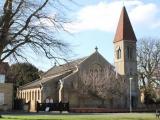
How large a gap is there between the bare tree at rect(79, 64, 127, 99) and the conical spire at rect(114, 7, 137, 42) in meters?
14.2

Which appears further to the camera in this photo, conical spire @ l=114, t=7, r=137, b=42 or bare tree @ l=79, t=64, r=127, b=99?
conical spire @ l=114, t=7, r=137, b=42

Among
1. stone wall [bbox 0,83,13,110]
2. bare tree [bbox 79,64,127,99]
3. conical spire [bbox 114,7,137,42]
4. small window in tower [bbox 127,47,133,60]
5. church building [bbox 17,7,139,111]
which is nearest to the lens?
stone wall [bbox 0,83,13,110]

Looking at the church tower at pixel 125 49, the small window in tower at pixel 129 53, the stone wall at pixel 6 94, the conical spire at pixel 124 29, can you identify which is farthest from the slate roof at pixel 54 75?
the conical spire at pixel 124 29

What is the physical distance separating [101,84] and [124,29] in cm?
2056

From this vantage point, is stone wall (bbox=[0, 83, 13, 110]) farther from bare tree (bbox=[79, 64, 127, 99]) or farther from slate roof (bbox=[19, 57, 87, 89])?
bare tree (bbox=[79, 64, 127, 99])

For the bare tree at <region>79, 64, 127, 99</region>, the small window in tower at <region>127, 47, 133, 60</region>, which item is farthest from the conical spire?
the bare tree at <region>79, 64, 127, 99</region>

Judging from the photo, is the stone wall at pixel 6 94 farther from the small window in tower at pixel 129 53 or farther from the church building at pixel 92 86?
the small window in tower at pixel 129 53

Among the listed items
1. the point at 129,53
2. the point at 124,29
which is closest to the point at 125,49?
the point at 129,53

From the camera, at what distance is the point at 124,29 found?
3728 inches

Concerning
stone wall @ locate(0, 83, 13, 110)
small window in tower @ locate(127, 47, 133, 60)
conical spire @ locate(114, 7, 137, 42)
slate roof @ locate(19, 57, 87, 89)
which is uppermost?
conical spire @ locate(114, 7, 137, 42)

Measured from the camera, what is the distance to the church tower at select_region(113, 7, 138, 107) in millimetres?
93125

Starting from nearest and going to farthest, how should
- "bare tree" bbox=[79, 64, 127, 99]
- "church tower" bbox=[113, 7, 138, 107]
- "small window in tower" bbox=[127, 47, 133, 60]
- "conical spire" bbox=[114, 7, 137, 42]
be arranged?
"bare tree" bbox=[79, 64, 127, 99] < "church tower" bbox=[113, 7, 138, 107] < "small window in tower" bbox=[127, 47, 133, 60] < "conical spire" bbox=[114, 7, 137, 42]

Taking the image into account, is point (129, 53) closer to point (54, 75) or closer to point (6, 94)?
point (54, 75)

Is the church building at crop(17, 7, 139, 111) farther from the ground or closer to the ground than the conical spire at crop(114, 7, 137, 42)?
closer to the ground
